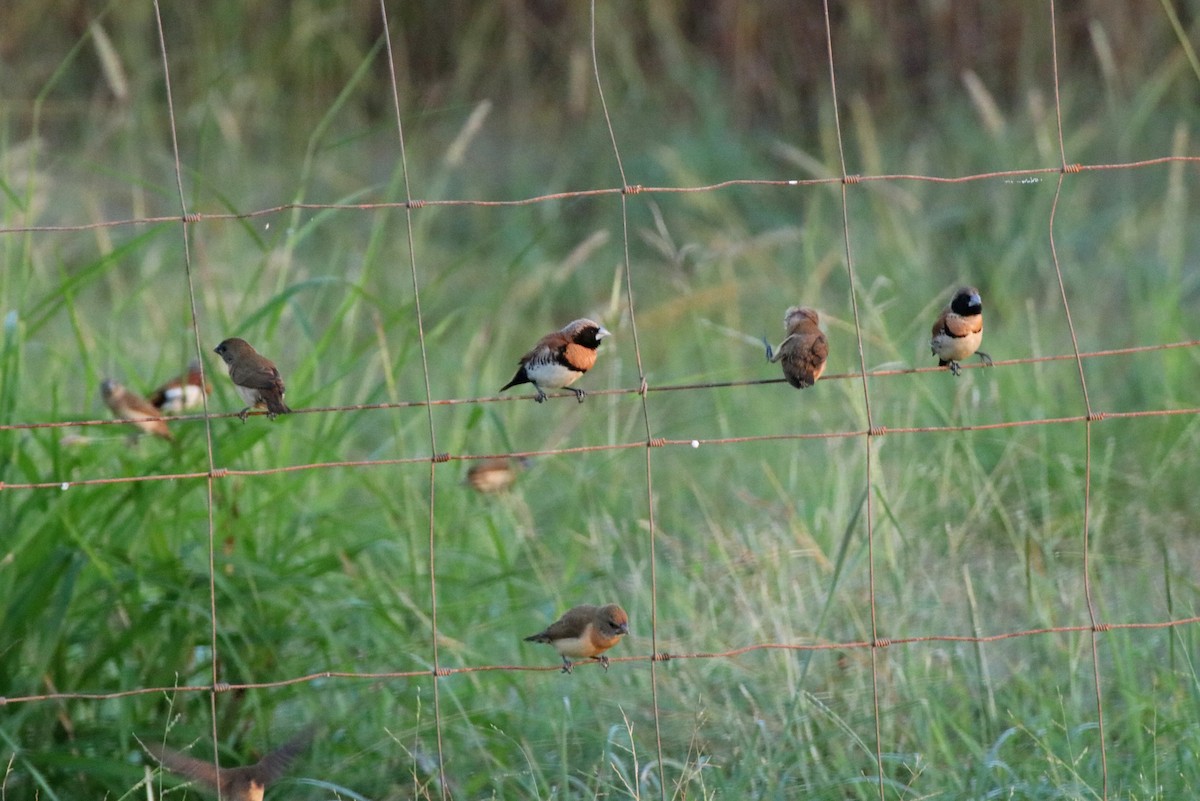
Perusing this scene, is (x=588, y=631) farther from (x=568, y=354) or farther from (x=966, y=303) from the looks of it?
(x=966, y=303)

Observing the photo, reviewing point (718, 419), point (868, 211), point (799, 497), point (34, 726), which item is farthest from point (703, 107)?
point (34, 726)

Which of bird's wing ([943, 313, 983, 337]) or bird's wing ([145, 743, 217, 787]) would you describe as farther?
bird's wing ([943, 313, 983, 337])

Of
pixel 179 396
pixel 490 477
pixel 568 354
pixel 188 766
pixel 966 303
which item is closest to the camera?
pixel 188 766

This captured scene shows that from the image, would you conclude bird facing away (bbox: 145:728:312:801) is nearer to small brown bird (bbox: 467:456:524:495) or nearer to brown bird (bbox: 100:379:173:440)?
brown bird (bbox: 100:379:173:440)

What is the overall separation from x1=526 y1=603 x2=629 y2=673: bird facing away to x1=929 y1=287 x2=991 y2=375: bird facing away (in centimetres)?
91

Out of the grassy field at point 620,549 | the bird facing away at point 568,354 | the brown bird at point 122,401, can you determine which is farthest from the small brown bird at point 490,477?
the bird facing away at point 568,354

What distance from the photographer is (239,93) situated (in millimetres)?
8805

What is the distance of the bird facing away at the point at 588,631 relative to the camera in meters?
3.27

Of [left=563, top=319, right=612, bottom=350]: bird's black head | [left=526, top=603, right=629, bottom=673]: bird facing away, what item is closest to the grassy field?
[left=526, top=603, right=629, bottom=673]: bird facing away

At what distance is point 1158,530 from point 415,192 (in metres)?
5.48

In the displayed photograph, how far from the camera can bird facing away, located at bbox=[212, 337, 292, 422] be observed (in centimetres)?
322

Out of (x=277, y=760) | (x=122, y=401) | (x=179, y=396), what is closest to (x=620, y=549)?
(x=179, y=396)

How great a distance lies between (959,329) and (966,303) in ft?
0.24

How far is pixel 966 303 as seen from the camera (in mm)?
3363
